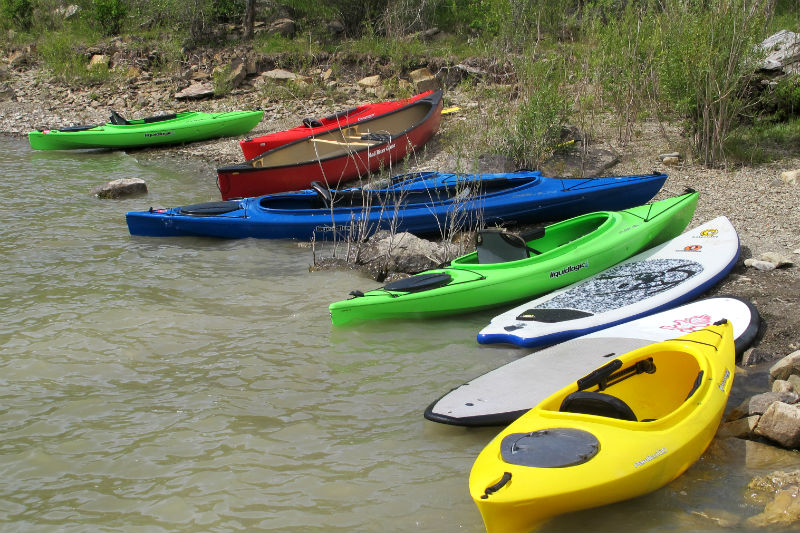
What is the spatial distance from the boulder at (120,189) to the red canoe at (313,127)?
148cm

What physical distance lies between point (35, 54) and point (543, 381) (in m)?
17.7

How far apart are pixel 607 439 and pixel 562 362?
1.37 m

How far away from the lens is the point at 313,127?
10.9m

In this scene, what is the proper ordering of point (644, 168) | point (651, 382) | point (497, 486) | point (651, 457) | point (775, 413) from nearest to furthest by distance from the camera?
point (497, 486) < point (651, 457) < point (775, 413) < point (651, 382) < point (644, 168)

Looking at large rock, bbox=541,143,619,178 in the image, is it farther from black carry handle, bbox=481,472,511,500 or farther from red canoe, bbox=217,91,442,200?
black carry handle, bbox=481,472,511,500

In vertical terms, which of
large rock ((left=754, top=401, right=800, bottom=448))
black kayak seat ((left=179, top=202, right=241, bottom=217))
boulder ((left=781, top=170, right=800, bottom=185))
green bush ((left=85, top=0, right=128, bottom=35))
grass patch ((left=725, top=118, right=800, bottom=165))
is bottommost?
large rock ((left=754, top=401, right=800, bottom=448))

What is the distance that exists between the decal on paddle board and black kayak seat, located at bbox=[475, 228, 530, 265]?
0.53 metres

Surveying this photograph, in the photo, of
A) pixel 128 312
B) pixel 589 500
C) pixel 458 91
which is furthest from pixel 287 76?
pixel 589 500

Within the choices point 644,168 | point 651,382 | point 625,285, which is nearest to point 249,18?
point 644,168

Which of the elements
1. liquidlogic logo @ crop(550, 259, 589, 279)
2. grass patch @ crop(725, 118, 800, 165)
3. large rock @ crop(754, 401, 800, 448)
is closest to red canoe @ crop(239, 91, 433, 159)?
liquidlogic logo @ crop(550, 259, 589, 279)

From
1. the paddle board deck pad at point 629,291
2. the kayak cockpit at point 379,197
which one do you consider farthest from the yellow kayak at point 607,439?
the kayak cockpit at point 379,197

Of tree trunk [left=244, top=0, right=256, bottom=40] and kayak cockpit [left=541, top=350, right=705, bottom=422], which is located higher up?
tree trunk [left=244, top=0, right=256, bottom=40]

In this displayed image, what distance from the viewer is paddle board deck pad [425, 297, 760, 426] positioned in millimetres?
3979

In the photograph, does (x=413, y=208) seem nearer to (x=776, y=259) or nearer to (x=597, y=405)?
(x=776, y=259)
